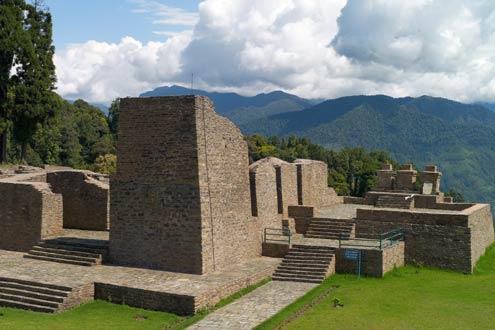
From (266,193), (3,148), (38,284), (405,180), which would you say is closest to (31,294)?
(38,284)

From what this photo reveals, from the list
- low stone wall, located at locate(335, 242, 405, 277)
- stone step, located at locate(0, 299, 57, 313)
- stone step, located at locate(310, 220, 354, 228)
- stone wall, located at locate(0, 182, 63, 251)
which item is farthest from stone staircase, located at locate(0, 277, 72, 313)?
stone step, located at locate(310, 220, 354, 228)

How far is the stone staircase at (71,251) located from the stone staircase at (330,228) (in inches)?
297

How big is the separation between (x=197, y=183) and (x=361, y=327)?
20.7 ft

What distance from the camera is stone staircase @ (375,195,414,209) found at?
25828mm

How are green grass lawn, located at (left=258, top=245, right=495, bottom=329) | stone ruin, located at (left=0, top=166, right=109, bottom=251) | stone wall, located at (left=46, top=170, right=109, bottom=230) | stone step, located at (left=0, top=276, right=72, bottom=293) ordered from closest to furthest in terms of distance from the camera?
green grass lawn, located at (left=258, top=245, right=495, bottom=329) → stone step, located at (left=0, top=276, right=72, bottom=293) → stone ruin, located at (left=0, top=166, right=109, bottom=251) → stone wall, located at (left=46, top=170, right=109, bottom=230)

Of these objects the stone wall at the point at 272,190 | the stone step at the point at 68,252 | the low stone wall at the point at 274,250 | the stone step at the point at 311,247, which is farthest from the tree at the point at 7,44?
the stone step at the point at 311,247

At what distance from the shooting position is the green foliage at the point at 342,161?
55125 millimetres

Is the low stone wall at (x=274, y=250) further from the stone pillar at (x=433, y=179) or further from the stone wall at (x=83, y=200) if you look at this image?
the stone pillar at (x=433, y=179)

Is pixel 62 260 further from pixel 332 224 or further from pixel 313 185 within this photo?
pixel 313 185

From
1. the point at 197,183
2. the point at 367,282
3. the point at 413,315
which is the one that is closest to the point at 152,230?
the point at 197,183

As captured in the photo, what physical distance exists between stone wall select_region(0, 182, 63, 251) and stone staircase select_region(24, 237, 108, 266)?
0.68 metres

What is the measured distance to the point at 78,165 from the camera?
54.1 m

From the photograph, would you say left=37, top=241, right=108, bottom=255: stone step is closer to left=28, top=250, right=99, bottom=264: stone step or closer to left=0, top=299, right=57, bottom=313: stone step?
left=28, top=250, right=99, bottom=264: stone step

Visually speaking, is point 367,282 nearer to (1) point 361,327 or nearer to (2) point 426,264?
(2) point 426,264
